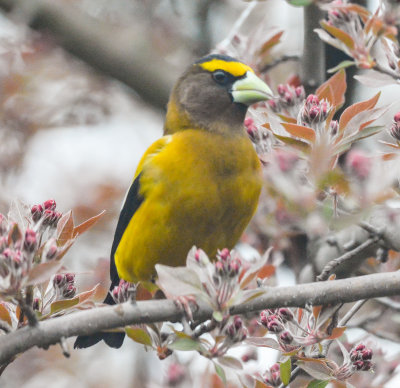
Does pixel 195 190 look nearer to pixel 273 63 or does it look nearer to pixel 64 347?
pixel 273 63

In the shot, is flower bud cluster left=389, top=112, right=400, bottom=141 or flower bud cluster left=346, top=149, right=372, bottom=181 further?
flower bud cluster left=389, top=112, right=400, bottom=141

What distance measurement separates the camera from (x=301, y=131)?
2.61 meters

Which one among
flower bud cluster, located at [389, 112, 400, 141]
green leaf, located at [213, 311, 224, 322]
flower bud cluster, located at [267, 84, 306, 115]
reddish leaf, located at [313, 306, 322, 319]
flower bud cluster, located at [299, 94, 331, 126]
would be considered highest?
flower bud cluster, located at [389, 112, 400, 141]

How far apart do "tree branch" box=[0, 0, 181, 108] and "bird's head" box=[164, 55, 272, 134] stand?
1.32m

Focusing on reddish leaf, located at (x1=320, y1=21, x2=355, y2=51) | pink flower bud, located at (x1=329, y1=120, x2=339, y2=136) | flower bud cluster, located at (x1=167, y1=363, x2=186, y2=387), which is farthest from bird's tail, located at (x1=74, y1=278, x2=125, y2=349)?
reddish leaf, located at (x1=320, y1=21, x2=355, y2=51)

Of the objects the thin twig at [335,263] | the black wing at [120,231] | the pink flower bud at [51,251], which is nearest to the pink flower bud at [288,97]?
the thin twig at [335,263]

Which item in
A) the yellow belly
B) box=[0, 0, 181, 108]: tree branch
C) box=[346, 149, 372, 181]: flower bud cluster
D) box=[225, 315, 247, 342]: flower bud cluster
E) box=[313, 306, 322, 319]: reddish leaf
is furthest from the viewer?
box=[0, 0, 181, 108]: tree branch

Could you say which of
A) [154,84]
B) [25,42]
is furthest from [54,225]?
[25,42]

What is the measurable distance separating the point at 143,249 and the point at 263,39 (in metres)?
1.49

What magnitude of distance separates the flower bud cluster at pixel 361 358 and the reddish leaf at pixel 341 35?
4.16 feet

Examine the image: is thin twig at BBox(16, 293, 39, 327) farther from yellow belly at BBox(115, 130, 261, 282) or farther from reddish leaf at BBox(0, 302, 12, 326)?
yellow belly at BBox(115, 130, 261, 282)

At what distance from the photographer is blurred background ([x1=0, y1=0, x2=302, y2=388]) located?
5789mm

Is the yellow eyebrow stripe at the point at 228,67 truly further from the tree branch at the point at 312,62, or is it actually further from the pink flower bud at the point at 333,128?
the pink flower bud at the point at 333,128

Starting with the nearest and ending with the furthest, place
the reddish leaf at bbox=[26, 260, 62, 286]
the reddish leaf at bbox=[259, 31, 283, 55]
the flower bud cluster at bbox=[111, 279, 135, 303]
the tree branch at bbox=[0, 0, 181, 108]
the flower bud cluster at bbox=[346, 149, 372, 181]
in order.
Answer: the flower bud cluster at bbox=[346, 149, 372, 181] → the reddish leaf at bbox=[26, 260, 62, 286] → the flower bud cluster at bbox=[111, 279, 135, 303] → the reddish leaf at bbox=[259, 31, 283, 55] → the tree branch at bbox=[0, 0, 181, 108]
